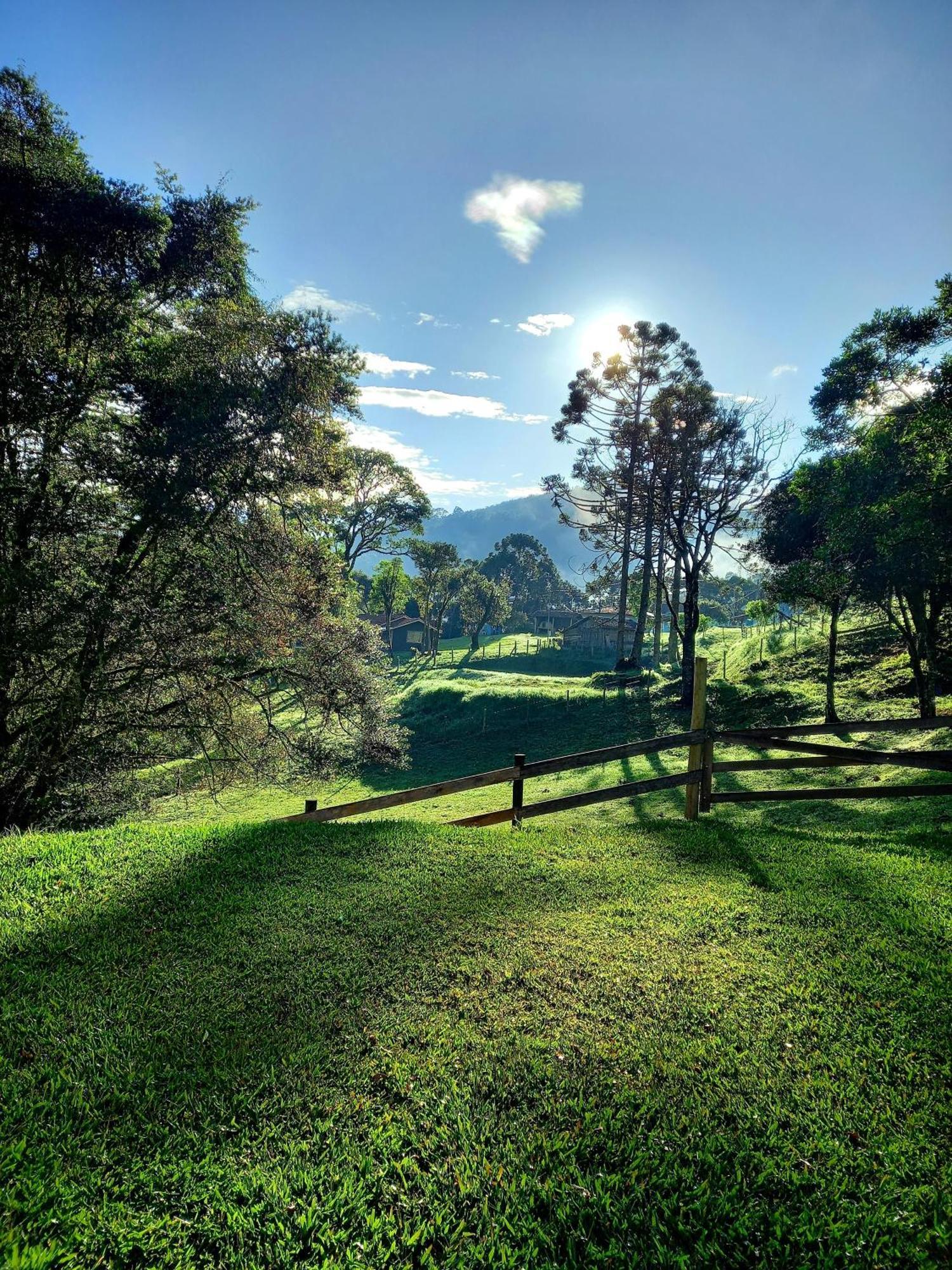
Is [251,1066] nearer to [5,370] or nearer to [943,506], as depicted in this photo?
[5,370]

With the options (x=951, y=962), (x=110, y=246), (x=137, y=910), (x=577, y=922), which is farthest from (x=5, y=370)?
(x=951, y=962)

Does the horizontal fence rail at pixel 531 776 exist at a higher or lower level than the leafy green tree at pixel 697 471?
lower

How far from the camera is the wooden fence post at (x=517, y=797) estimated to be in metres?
7.42

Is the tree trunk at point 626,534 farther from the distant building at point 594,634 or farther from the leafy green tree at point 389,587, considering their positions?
the leafy green tree at point 389,587

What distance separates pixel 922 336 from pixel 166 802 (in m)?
23.3

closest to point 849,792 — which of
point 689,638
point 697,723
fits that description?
point 697,723

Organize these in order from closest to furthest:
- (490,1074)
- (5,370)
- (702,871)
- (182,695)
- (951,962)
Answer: (490,1074), (951,962), (702,871), (5,370), (182,695)

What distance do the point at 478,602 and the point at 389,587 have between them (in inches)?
438

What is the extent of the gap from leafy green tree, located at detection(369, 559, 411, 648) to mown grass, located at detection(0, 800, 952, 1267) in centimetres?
4782

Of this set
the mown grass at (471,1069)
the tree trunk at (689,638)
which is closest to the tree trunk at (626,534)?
the tree trunk at (689,638)

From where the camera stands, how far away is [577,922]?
4.93m

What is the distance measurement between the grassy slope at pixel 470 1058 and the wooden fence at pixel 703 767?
837 millimetres

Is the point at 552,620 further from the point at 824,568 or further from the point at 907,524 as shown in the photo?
the point at 907,524

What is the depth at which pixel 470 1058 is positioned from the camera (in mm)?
3211
